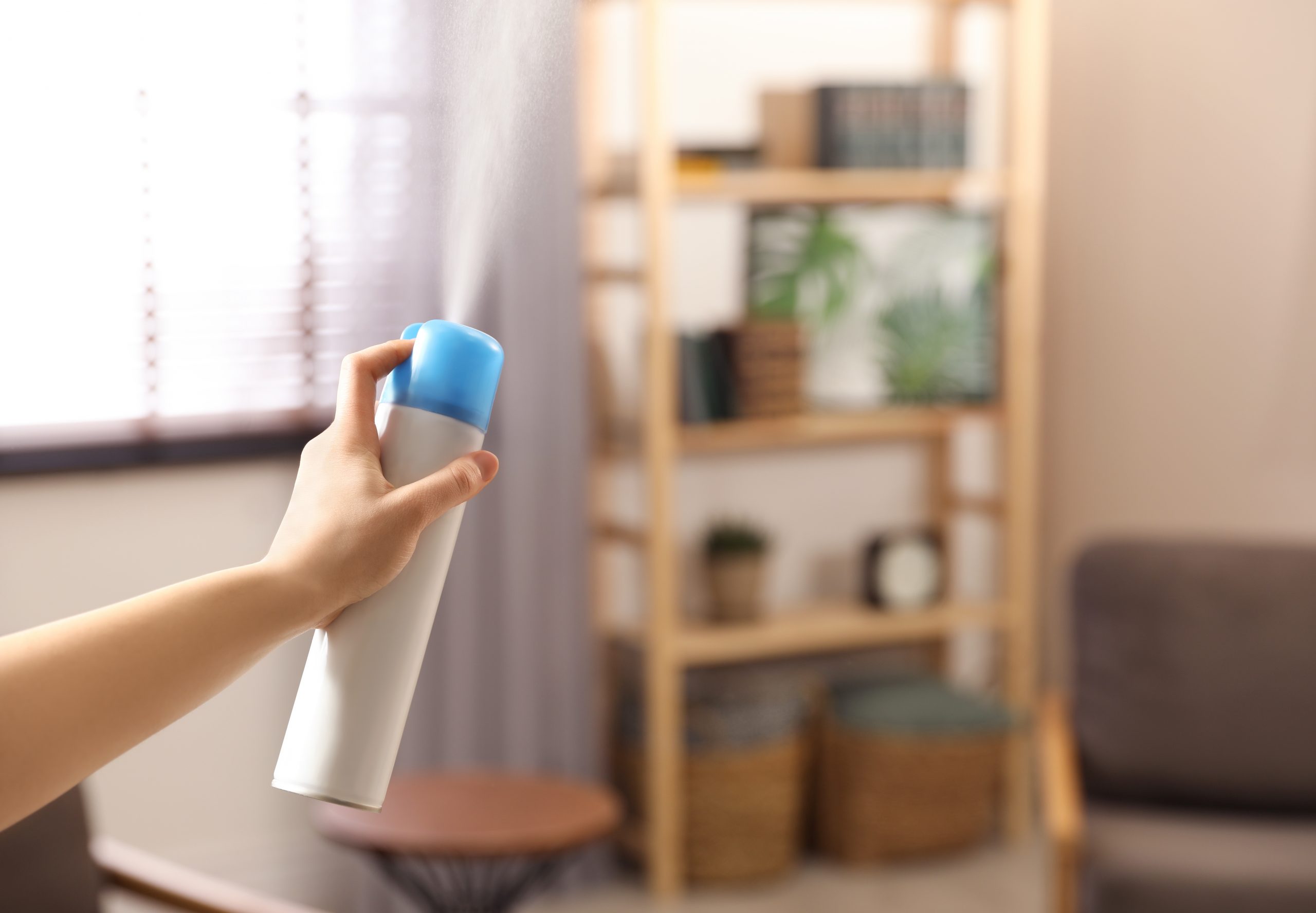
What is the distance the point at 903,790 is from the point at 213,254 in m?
1.73

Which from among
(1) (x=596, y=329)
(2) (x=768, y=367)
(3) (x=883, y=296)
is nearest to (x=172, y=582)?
(1) (x=596, y=329)

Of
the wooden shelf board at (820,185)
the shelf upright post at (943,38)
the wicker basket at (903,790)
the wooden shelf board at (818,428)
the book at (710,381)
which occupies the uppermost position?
the shelf upright post at (943,38)

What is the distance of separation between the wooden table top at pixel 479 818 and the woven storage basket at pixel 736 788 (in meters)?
0.73

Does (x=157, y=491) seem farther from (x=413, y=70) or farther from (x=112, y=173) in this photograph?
(x=112, y=173)

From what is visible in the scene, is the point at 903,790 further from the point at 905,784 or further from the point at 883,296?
the point at 883,296

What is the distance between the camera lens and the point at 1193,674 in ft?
7.37

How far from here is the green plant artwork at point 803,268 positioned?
301cm

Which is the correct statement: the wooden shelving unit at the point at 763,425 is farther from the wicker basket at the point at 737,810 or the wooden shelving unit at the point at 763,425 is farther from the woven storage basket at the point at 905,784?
the woven storage basket at the point at 905,784

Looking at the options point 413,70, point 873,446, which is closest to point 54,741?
point 413,70

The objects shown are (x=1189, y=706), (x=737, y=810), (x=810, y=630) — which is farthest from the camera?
(x=810, y=630)

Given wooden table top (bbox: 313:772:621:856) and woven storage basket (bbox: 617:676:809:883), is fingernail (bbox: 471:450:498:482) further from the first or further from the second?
woven storage basket (bbox: 617:676:809:883)

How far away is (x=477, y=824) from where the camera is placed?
6.33 ft

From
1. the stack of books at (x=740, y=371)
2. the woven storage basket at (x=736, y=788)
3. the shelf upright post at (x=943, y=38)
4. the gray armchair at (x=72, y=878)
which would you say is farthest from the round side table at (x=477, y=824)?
the shelf upright post at (x=943, y=38)

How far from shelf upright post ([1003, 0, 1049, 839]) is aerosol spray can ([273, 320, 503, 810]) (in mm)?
2834
